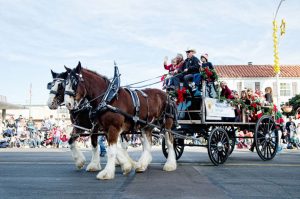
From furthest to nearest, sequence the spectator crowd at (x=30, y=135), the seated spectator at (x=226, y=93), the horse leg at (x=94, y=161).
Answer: the spectator crowd at (x=30, y=135)
the seated spectator at (x=226, y=93)
the horse leg at (x=94, y=161)

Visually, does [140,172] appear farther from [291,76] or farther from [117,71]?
[291,76]

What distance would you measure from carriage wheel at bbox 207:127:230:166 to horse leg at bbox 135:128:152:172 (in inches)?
68.3

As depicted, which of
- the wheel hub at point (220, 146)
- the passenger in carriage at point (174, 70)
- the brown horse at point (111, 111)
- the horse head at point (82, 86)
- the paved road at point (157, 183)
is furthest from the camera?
the passenger in carriage at point (174, 70)

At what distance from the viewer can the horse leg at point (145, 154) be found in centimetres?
980

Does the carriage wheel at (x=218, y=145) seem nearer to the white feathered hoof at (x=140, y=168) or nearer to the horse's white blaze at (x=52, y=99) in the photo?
the white feathered hoof at (x=140, y=168)

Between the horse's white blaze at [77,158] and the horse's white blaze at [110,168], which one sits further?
the horse's white blaze at [77,158]

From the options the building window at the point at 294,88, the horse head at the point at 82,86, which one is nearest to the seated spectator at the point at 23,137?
the horse head at the point at 82,86

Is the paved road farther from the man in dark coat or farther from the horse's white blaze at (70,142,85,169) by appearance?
the man in dark coat

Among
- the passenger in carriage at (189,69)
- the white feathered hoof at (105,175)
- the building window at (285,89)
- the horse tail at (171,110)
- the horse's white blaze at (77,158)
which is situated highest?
the building window at (285,89)

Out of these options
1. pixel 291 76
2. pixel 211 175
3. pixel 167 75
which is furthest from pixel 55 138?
pixel 291 76

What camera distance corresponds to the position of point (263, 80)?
207 ft

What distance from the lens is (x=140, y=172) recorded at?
9789mm

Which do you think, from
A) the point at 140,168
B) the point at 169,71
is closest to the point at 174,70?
the point at 169,71

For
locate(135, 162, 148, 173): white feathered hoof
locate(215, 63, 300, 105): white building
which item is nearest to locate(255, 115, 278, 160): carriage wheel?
locate(135, 162, 148, 173): white feathered hoof
